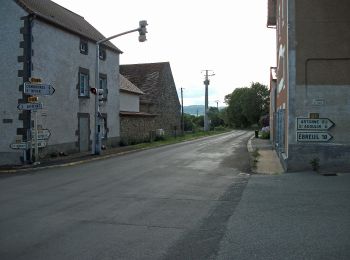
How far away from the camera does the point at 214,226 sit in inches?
303

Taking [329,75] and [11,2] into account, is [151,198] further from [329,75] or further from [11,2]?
[11,2]

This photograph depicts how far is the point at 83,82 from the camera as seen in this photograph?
90.6 feet

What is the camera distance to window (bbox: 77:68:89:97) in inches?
1058

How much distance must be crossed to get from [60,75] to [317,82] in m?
13.9

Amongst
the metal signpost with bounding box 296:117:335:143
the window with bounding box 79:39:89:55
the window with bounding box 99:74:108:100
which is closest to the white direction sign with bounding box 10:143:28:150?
the window with bounding box 79:39:89:55

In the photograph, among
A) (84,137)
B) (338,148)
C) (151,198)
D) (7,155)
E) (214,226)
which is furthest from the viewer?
(84,137)

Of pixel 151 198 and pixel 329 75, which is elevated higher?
pixel 329 75

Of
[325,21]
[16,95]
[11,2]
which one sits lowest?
[16,95]

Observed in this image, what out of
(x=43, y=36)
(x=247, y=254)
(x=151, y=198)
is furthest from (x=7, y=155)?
(x=247, y=254)

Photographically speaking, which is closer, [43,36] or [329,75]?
[329,75]

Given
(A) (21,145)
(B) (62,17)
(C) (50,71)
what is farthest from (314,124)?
(B) (62,17)

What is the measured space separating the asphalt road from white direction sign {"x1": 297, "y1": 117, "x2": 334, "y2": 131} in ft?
9.24

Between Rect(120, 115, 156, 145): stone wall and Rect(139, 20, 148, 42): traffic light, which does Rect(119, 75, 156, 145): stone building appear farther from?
Rect(139, 20, 148, 42): traffic light

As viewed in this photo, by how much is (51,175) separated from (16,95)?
7250 millimetres
